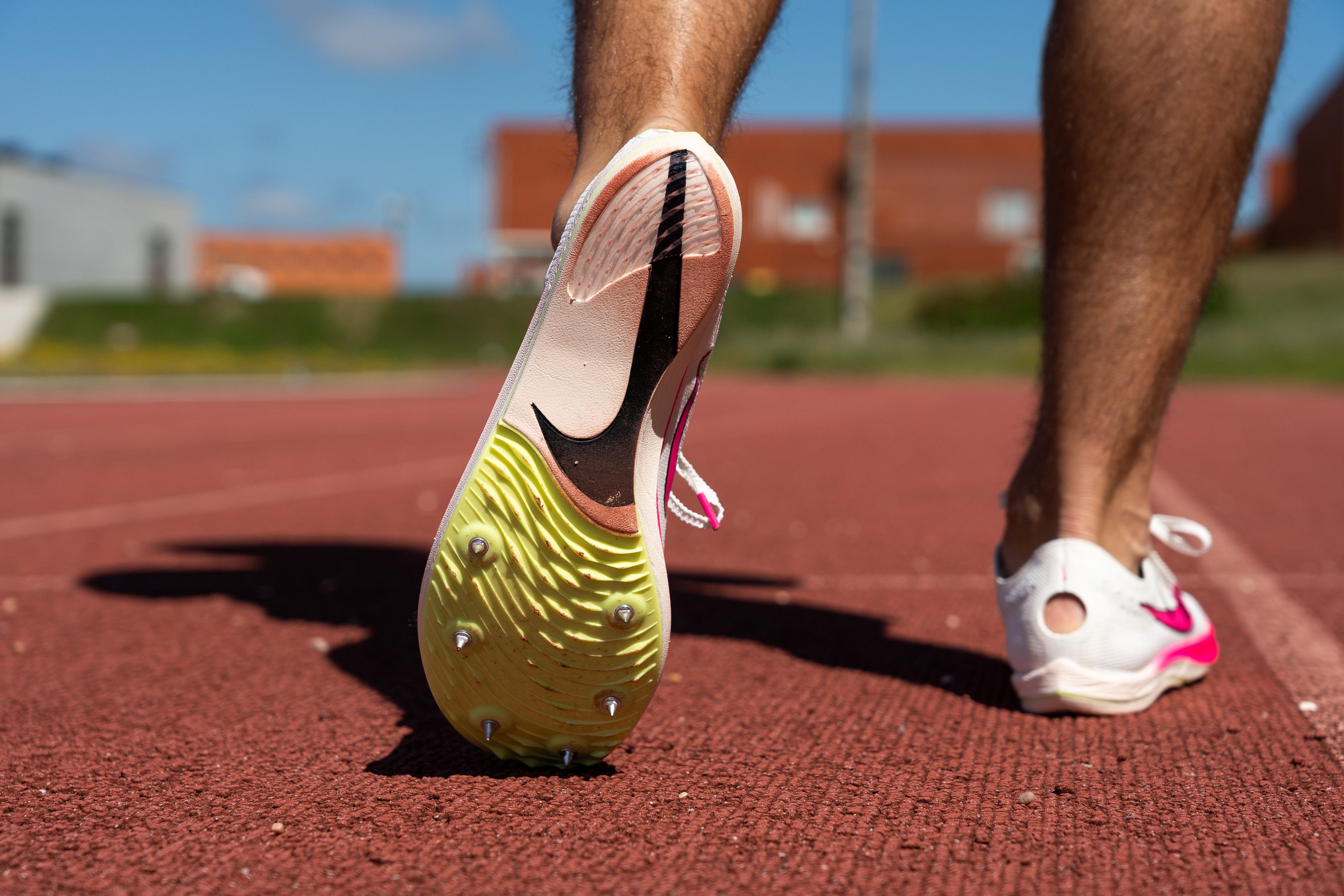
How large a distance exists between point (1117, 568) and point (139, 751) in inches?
45.9

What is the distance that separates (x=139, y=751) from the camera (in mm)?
1367

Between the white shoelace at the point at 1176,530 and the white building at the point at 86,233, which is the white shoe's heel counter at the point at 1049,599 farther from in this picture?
the white building at the point at 86,233

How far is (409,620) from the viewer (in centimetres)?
202

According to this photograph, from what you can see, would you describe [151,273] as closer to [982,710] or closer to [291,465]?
[291,465]

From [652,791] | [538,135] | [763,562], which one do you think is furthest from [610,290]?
[538,135]

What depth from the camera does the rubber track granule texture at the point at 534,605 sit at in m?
1.16

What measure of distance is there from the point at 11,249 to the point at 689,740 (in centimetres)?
3765

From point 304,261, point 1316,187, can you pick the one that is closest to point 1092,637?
point 1316,187

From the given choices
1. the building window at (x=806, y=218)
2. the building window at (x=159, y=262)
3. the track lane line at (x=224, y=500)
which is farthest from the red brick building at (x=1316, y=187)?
the building window at (x=159, y=262)

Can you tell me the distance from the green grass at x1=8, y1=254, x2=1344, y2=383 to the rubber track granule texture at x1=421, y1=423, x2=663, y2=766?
15.5m

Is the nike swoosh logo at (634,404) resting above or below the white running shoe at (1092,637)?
above

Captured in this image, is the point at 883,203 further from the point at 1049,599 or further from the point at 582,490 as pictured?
the point at 582,490

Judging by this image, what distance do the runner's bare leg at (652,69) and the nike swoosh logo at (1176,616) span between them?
823mm

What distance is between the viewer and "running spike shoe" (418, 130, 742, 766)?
3.76ft
